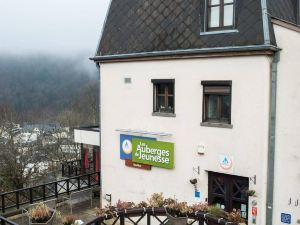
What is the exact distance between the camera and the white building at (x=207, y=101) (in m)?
10.3

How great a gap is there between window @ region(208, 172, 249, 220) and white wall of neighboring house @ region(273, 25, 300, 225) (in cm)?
100

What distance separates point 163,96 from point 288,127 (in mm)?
4457

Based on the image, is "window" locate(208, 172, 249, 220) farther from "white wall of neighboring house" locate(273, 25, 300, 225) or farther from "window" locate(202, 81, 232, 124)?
"window" locate(202, 81, 232, 124)

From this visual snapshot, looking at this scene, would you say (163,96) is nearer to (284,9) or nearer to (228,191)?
(228,191)

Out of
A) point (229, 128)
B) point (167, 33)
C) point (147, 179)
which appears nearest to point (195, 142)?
point (229, 128)

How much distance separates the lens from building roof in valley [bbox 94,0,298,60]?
10695mm

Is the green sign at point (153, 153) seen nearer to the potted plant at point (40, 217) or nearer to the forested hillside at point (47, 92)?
the potted plant at point (40, 217)

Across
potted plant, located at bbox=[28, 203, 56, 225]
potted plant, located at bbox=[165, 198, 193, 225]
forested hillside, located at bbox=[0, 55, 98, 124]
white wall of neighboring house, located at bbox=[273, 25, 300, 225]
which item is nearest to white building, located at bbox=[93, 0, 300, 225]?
white wall of neighboring house, located at bbox=[273, 25, 300, 225]

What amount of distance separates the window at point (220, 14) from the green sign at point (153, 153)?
4.15 metres

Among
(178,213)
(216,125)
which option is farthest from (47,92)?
(178,213)

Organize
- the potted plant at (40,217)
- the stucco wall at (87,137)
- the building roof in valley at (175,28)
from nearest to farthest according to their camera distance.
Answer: the potted plant at (40,217), the building roof in valley at (175,28), the stucco wall at (87,137)

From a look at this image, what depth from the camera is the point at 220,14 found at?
37.7 ft

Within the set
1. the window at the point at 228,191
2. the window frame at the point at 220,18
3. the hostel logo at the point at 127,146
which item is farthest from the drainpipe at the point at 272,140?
the hostel logo at the point at 127,146

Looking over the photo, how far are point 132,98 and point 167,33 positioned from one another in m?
2.76
